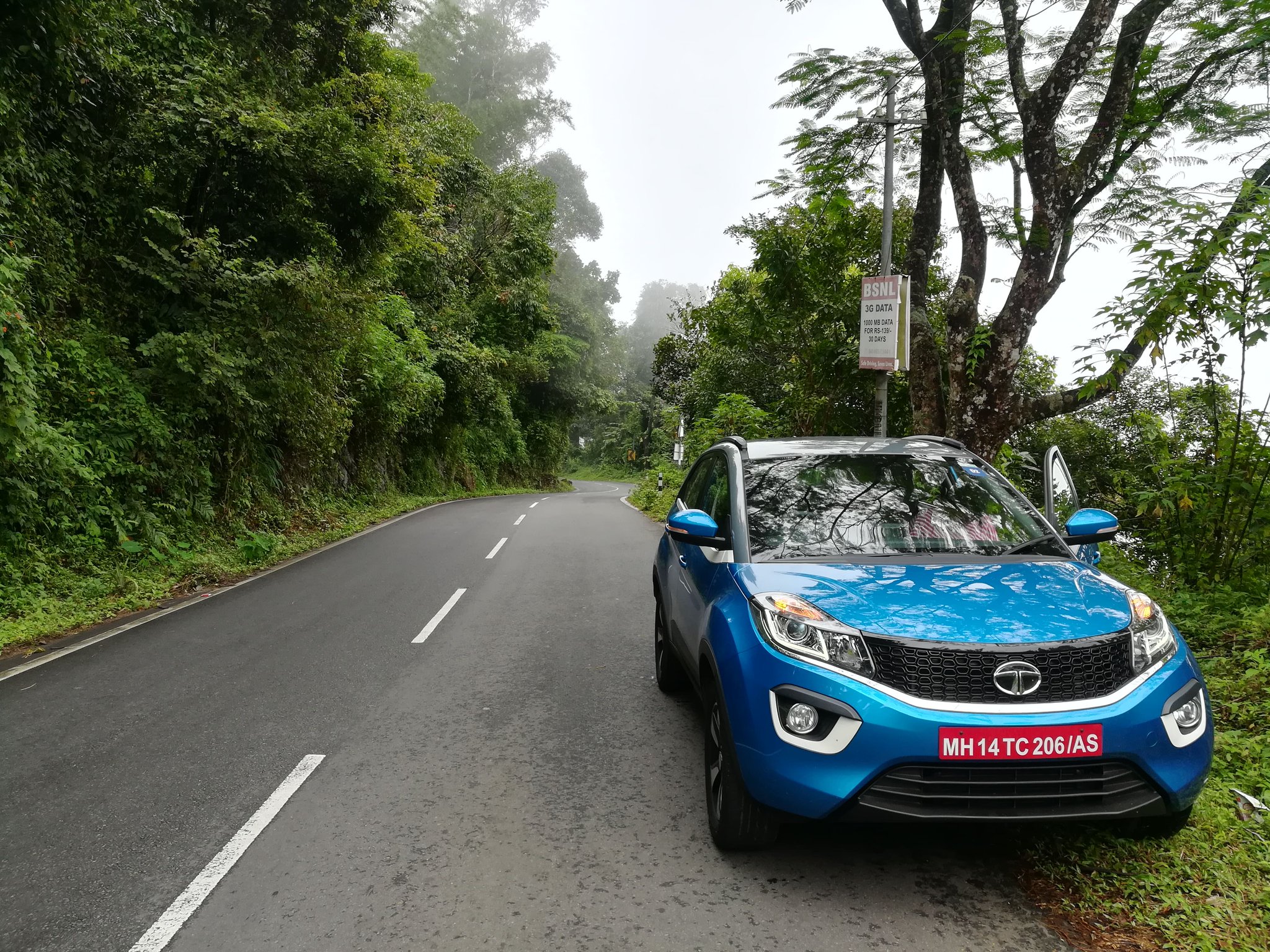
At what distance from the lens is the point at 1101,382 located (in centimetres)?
661

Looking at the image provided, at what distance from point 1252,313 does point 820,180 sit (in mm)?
6865

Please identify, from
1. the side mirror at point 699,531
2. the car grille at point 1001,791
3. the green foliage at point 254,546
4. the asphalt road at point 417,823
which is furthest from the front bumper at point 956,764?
the green foliage at point 254,546

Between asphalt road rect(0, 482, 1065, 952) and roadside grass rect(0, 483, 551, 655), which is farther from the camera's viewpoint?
roadside grass rect(0, 483, 551, 655)

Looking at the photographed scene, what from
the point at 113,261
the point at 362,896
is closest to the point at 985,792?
the point at 362,896

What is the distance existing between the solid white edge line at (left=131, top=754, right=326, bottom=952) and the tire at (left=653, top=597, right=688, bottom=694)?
7.37ft

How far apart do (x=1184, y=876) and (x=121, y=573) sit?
10.0m

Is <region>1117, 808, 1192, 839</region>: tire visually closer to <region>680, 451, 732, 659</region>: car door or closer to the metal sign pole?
<region>680, 451, 732, 659</region>: car door

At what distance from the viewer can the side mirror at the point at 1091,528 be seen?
12.6 feet

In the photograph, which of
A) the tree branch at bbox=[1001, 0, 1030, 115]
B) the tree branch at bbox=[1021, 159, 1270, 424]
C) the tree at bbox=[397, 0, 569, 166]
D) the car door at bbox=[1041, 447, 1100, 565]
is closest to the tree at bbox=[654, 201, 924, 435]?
the tree branch at bbox=[1001, 0, 1030, 115]

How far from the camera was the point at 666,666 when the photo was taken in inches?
215

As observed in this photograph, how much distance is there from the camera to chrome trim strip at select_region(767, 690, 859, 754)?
9.28 ft

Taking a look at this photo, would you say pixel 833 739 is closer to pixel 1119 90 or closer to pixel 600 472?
pixel 1119 90

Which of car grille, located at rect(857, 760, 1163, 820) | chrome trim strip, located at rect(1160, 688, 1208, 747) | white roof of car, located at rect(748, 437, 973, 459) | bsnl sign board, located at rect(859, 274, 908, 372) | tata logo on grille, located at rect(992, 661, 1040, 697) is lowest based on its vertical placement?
car grille, located at rect(857, 760, 1163, 820)

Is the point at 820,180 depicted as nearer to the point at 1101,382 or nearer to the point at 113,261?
the point at 1101,382
